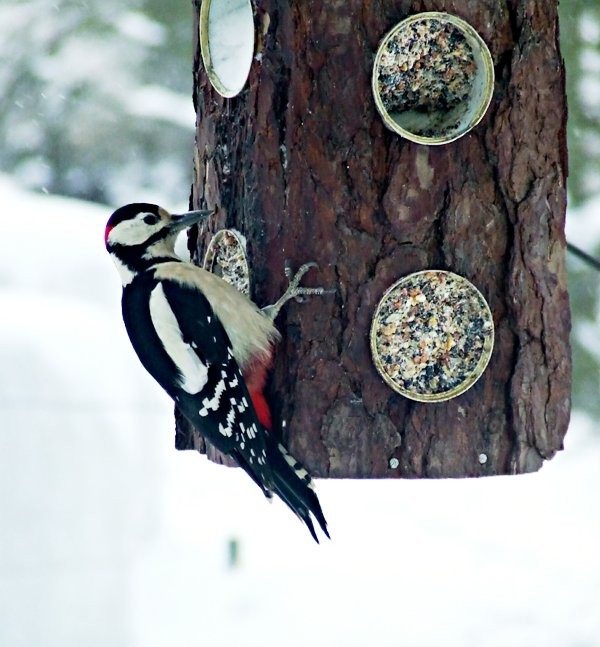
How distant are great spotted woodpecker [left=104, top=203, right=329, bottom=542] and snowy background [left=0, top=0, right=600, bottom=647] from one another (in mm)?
1416

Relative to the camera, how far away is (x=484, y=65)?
2.18 metres

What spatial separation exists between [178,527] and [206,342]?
7.92ft

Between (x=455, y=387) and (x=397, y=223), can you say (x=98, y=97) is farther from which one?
(x=455, y=387)

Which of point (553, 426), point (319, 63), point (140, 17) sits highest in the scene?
point (140, 17)

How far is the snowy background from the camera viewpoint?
3.82m

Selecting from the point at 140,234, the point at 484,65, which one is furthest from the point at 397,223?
the point at 140,234

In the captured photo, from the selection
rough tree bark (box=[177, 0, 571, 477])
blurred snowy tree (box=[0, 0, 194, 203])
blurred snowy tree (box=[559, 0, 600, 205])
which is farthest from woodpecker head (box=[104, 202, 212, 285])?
blurred snowy tree (box=[0, 0, 194, 203])

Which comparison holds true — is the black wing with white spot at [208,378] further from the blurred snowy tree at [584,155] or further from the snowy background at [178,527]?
the blurred snowy tree at [584,155]

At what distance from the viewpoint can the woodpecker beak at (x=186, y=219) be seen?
2.48m

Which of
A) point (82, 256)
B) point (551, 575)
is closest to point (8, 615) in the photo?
point (82, 256)

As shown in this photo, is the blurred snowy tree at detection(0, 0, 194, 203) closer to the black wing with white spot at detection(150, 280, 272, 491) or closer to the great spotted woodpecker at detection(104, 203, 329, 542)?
the great spotted woodpecker at detection(104, 203, 329, 542)

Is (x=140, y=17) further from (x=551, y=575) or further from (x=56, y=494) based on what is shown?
(x=551, y=575)

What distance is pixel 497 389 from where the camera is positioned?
2271 millimetres

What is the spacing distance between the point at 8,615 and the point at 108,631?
400 mm
